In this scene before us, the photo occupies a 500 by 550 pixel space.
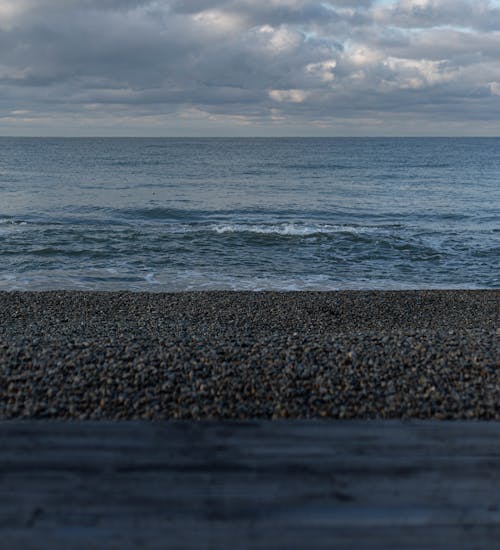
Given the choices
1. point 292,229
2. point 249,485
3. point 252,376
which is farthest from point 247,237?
point 249,485

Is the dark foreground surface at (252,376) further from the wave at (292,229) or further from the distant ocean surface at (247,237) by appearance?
the wave at (292,229)

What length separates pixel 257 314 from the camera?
12500 millimetres

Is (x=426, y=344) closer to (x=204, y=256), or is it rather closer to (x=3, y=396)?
(x=3, y=396)

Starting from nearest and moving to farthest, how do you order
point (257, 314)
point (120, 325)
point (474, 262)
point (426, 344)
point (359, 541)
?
point (359, 541) → point (426, 344) → point (120, 325) → point (257, 314) → point (474, 262)

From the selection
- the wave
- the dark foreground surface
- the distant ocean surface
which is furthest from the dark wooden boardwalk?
the wave

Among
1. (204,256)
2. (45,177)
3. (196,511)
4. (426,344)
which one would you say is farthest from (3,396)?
(45,177)

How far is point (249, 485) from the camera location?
4020mm

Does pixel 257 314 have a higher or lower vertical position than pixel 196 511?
lower

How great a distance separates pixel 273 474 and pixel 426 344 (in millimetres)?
4024

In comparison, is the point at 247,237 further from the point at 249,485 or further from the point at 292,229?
the point at 249,485

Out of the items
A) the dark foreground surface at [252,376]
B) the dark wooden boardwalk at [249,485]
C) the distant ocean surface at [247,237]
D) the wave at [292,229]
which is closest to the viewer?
the dark wooden boardwalk at [249,485]

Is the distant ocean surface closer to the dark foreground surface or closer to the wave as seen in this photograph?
the wave

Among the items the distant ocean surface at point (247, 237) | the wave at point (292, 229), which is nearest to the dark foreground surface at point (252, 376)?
the distant ocean surface at point (247, 237)

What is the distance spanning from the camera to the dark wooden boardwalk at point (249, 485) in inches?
140
